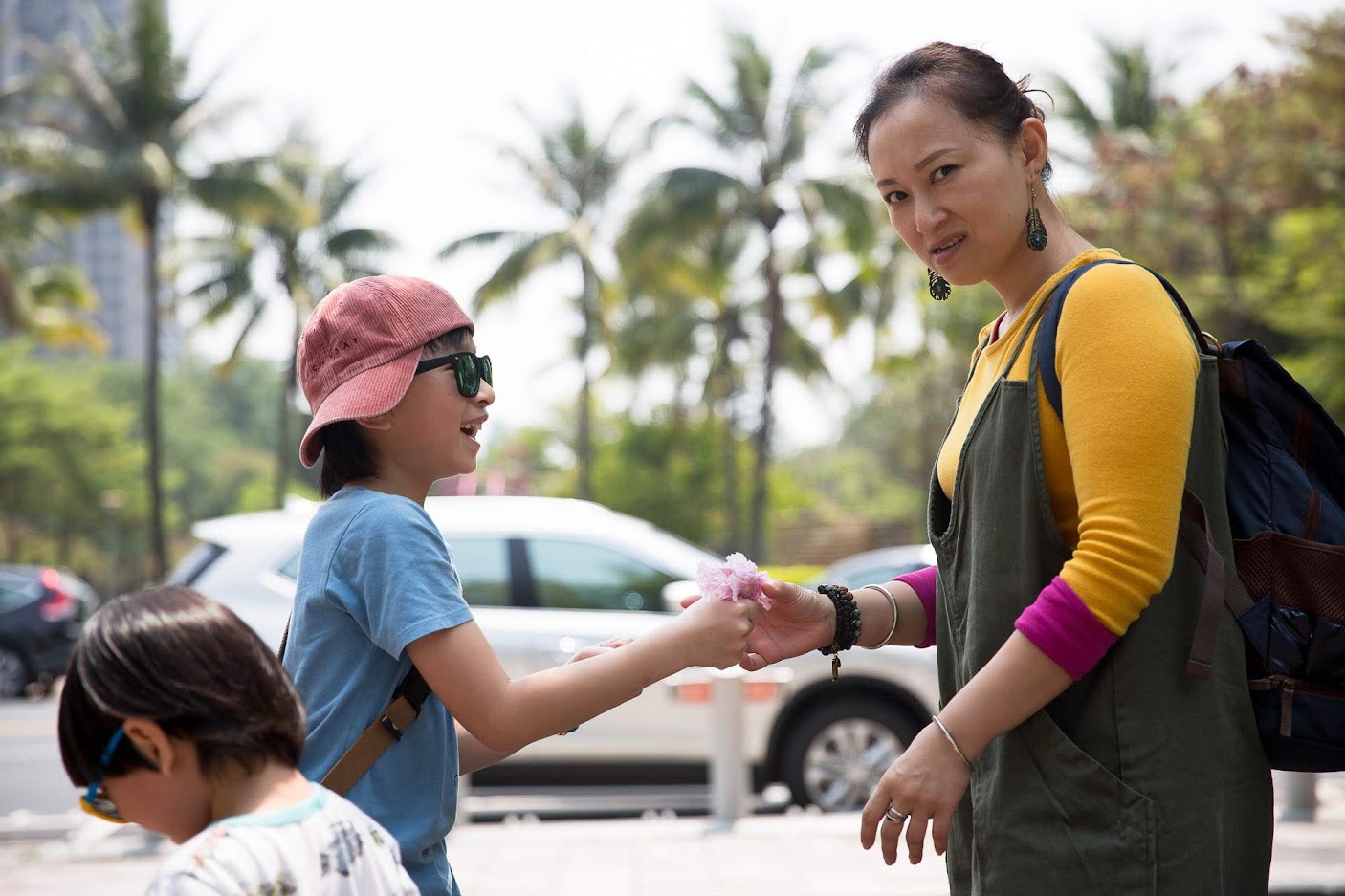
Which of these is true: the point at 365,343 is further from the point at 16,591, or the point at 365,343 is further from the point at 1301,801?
the point at 16,591

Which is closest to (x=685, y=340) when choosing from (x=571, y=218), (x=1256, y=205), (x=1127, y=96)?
(x=571, y=218)

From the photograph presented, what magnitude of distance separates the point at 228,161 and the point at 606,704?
27.4 m

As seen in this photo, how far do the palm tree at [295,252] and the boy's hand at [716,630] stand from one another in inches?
1218

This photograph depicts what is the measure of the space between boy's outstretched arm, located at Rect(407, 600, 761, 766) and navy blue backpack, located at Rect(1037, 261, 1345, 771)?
63 cm

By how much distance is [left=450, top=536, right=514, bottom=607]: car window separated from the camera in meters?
7.56

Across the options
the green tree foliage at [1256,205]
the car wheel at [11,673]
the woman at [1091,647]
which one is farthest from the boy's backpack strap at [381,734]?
the green tree foliage at [1256,205]

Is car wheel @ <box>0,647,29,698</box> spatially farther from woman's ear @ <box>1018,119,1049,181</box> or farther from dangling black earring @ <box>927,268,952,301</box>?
woman's ear @ <box>1018,119,1049,181</box>

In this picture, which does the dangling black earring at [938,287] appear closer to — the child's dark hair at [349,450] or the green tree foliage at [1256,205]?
the child's dark hair at [349,450]

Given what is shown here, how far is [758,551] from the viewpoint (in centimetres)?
2967

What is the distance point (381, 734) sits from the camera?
186 cm

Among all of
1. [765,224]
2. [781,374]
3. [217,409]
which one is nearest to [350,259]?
[781,374]

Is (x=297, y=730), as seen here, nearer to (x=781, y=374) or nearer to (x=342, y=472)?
(x=342, y=472)

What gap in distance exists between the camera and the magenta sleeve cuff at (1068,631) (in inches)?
65.1

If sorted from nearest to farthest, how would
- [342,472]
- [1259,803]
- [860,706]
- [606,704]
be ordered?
1. [1259,803]
2. [606,704]
3. [342,472]
4. [860,706]
